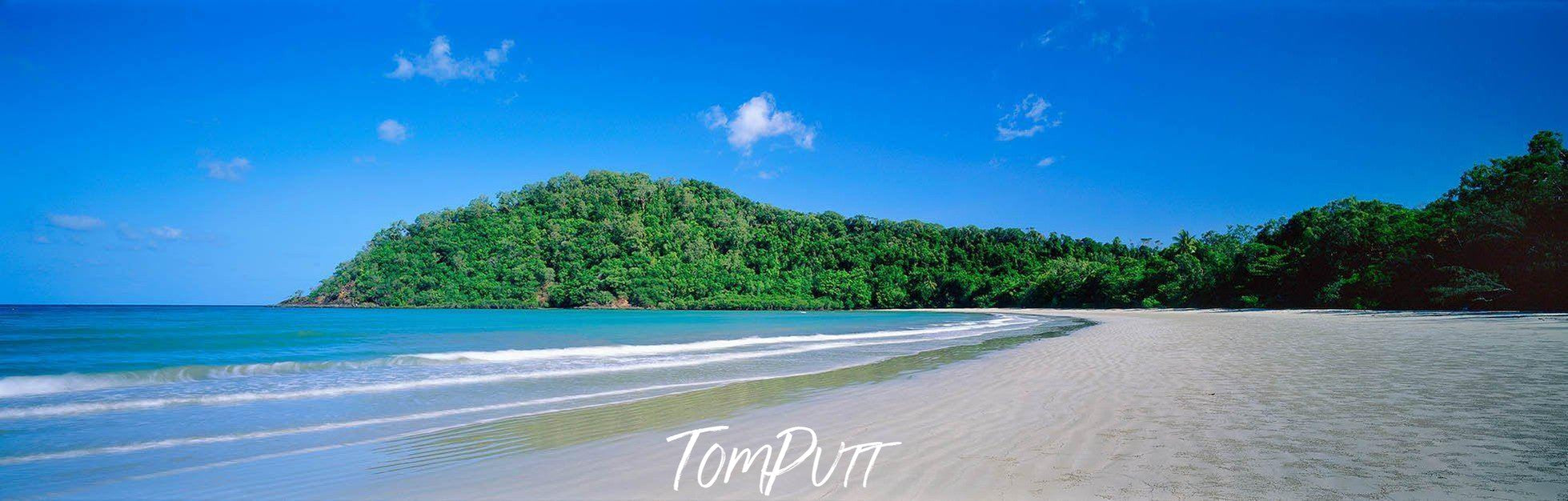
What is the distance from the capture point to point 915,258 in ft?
335

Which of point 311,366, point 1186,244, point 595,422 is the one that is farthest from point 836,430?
point 1186,244

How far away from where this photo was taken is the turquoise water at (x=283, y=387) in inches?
212

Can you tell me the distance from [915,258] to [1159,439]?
3899 inches

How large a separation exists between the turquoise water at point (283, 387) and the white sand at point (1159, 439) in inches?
95.4

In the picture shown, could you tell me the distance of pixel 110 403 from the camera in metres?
7.69

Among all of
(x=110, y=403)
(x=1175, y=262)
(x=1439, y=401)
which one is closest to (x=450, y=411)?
(x=110, y=403)

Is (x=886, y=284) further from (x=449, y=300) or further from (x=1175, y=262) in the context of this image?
(x=449, y=300)

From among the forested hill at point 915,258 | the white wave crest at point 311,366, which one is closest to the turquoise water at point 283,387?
the white wave crest at point 311,366

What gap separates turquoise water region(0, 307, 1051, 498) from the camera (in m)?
5.39

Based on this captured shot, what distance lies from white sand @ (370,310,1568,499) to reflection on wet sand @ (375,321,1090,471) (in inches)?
15.6

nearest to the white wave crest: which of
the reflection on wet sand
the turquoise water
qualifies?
the turquoise water

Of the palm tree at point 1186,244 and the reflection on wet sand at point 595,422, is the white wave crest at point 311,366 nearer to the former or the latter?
the reflection on wet sand at point 595,422

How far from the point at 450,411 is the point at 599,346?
31.5ft

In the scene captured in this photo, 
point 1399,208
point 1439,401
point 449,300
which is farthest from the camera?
point 449,300
